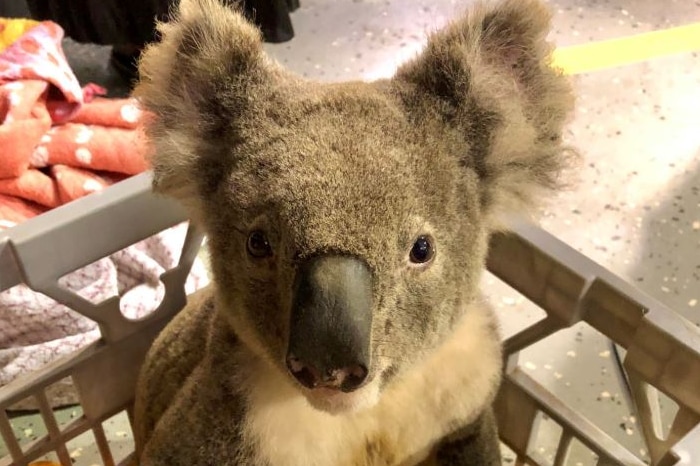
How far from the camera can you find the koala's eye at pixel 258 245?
0.65 meters

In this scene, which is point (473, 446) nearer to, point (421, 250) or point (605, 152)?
point (421, 250)

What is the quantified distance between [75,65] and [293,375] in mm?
1619

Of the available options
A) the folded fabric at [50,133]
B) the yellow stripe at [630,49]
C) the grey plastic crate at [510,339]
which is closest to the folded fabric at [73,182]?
the folded fabric at [50,133]

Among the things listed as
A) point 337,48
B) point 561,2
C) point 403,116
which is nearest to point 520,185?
point 403,116

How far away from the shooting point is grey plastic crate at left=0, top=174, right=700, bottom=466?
2.74ft

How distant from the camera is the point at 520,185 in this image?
747 millimetres

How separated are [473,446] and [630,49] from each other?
1337 millimetres

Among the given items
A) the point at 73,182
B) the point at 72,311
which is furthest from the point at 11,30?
the point at 72,311

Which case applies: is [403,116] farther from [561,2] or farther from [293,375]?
[561,2]

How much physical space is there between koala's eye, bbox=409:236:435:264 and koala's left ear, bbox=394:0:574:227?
0.28 feet

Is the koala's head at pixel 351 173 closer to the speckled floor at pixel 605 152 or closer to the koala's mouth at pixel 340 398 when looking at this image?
the koala's mouth at pixel 340 398

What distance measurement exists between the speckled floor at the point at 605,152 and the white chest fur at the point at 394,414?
0.46m

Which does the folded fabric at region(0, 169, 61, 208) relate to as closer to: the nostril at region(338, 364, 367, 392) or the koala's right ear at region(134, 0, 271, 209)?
the koala's right ear at region(134, 0, 271, 209)

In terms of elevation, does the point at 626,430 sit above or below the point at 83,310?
below
